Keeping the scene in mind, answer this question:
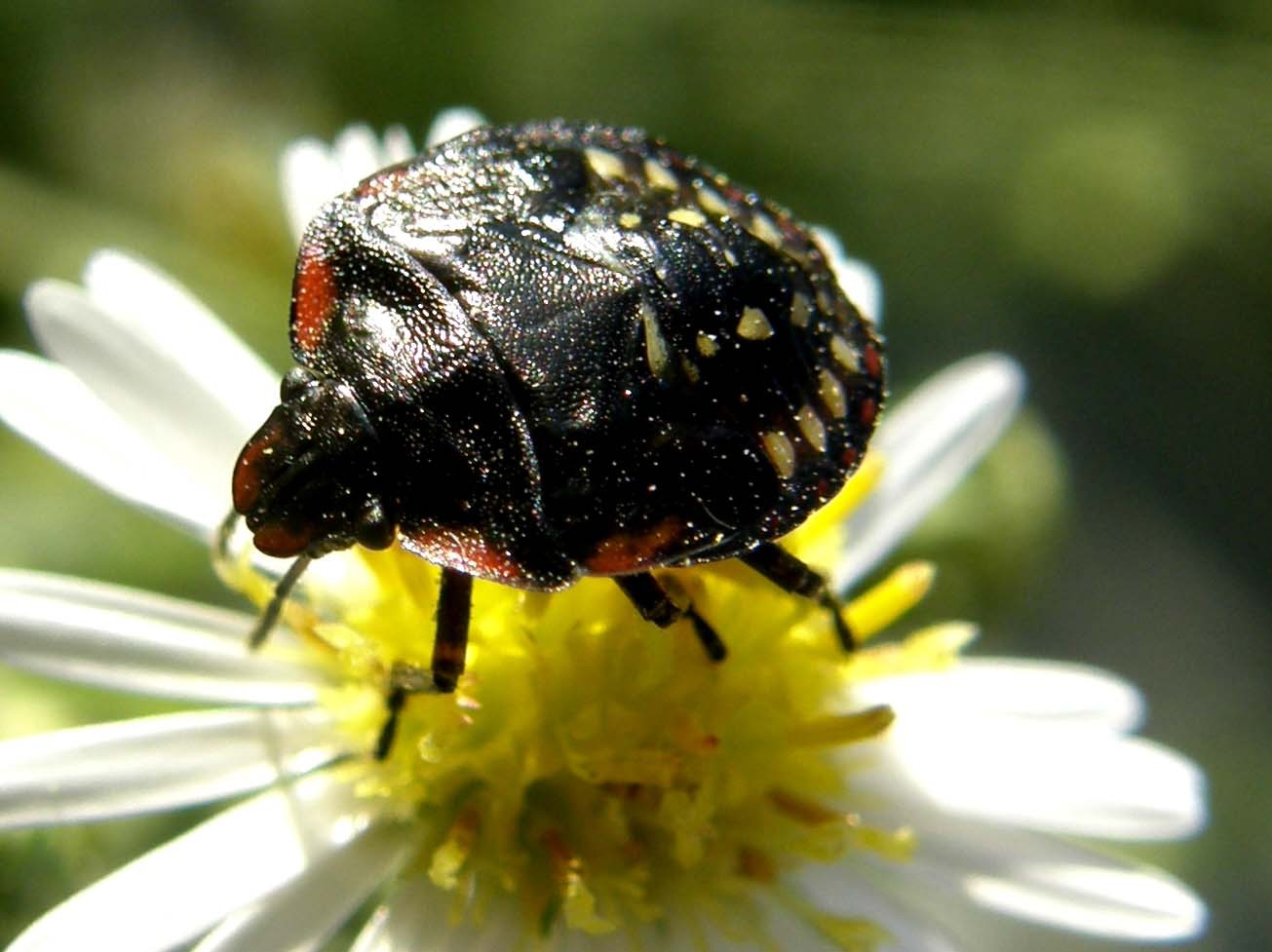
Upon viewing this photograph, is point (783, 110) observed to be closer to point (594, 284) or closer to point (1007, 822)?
point (1007, 822)

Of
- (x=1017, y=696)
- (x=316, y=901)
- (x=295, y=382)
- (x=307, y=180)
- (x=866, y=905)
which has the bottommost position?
(x=866, y=905)

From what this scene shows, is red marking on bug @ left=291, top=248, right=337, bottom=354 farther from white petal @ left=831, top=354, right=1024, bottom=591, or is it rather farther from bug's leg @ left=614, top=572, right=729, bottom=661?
white petal @ left=831, top=354, right=1024, bottom=591

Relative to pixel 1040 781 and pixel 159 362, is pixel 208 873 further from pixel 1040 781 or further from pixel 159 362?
pixel 1040 781

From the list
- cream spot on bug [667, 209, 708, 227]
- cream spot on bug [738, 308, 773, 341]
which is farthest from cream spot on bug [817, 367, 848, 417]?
cream spot on bug [667, 209, 708, 227]

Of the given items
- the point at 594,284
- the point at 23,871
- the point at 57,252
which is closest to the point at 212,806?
the point at 23,871

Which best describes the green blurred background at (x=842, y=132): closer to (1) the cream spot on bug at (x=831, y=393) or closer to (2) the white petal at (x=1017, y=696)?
(2) the white petal at (x=1017, y=696)

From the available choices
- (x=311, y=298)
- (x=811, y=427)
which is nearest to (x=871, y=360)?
(x=811, y=427)
